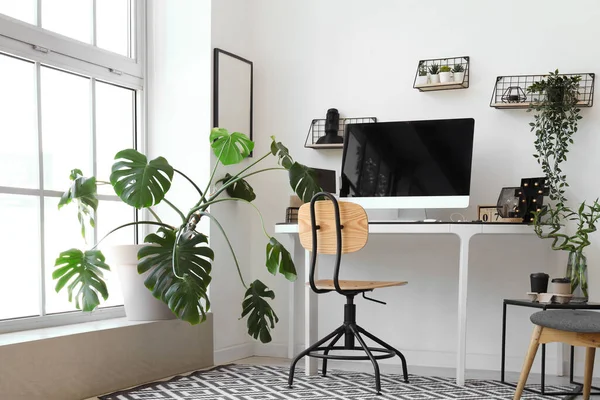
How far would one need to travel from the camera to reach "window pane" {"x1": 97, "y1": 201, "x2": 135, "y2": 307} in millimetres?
4000

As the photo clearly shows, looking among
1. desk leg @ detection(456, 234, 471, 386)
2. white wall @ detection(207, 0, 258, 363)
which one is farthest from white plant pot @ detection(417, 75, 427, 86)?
white wall @ detection(207, 0, 258, 363)

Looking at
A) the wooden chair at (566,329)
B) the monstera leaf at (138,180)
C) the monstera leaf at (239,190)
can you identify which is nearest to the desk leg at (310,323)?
the monstera leaf at (239,190)

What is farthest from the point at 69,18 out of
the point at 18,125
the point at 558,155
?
the point at 558,155

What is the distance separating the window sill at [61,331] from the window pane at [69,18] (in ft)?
4.97

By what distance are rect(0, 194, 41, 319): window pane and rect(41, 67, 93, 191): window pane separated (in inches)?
8.1

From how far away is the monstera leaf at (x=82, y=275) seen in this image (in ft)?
10.9

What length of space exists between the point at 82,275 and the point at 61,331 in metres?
Answer: 0.27

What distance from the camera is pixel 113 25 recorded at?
4137 millimetres

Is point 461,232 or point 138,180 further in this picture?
point 461,232

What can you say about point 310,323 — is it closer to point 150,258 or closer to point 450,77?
point 150,258

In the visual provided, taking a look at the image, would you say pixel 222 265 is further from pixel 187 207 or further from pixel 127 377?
pixel 127 377

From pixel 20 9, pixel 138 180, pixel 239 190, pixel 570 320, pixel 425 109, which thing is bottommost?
pixel 570 320

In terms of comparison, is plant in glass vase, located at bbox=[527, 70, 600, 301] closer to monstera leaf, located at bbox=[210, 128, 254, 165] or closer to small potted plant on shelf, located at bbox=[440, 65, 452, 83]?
small potted plant on shelf, located at bbox=[440, 65, 452, 83]

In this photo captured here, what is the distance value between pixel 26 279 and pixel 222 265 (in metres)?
1.17
